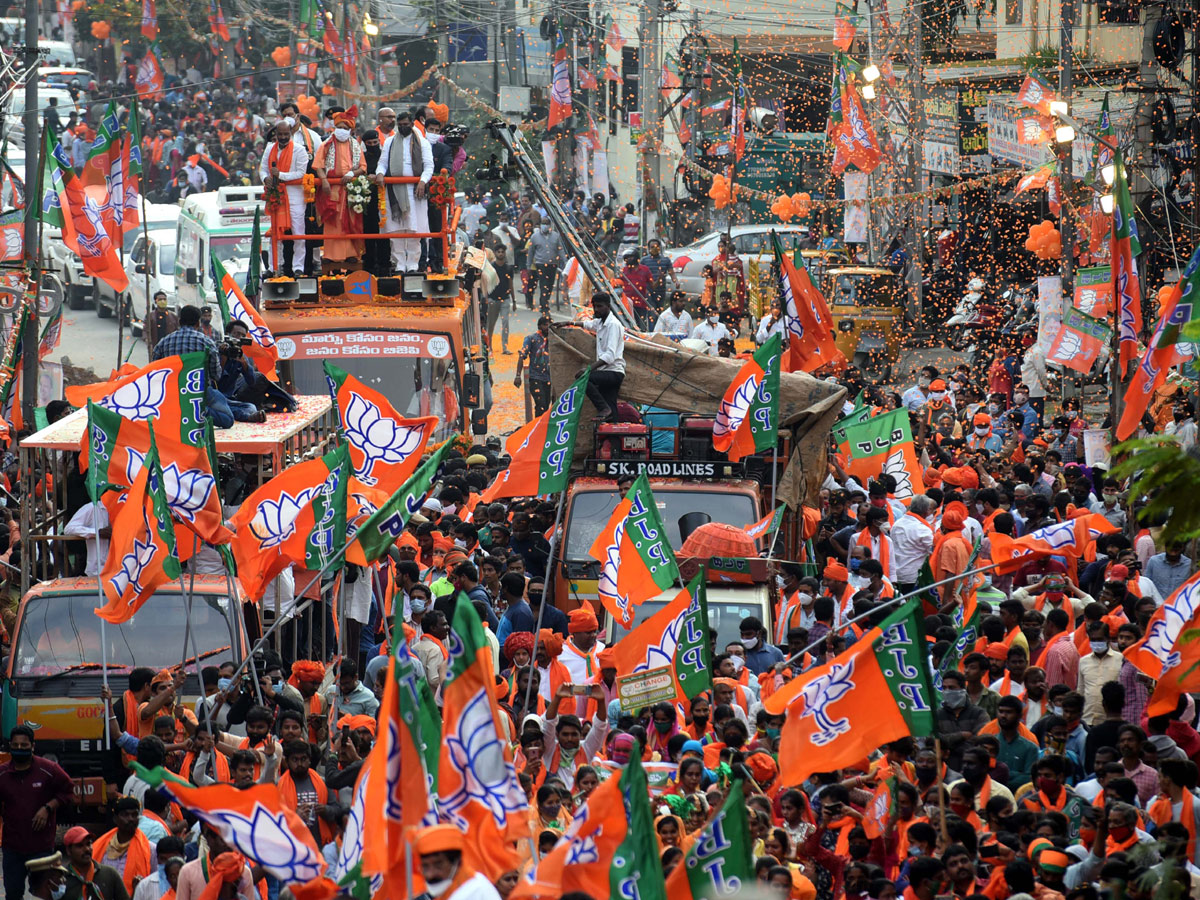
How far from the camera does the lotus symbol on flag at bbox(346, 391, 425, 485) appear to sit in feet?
43.2

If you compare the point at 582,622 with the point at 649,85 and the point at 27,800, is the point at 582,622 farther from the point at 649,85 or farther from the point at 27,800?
the point at 649,85

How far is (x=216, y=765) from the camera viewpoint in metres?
10.6

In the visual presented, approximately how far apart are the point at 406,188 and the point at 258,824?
12.8 m

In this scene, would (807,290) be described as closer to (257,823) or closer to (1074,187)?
(1074,187)

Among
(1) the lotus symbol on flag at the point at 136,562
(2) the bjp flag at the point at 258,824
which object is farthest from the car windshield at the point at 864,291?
(2) the bjp flag at the point at 258,824

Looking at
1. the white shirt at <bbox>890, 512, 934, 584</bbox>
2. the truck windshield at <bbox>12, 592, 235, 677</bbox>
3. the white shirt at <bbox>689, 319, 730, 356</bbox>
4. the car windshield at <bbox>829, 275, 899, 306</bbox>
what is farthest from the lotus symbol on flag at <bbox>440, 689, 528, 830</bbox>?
the car windshield at <bbox>829, 275, 899, 306</bbox>

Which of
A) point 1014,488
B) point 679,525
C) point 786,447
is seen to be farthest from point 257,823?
point 1014,488

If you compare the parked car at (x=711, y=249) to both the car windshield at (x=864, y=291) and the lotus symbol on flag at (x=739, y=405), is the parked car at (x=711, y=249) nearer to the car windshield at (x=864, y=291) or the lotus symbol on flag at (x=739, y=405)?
the car windshield at (x=864, y=291)

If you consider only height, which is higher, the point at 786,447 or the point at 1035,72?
the point at 1035,72

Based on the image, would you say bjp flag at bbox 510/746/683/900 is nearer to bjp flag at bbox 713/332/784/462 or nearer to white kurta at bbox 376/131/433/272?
bjp flag at bbox 713/332/784/462

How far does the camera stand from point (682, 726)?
432 inches

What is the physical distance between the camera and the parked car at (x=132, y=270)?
29.3 meters

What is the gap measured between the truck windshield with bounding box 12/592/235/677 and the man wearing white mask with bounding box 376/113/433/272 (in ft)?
25.5

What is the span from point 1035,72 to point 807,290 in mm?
9119
